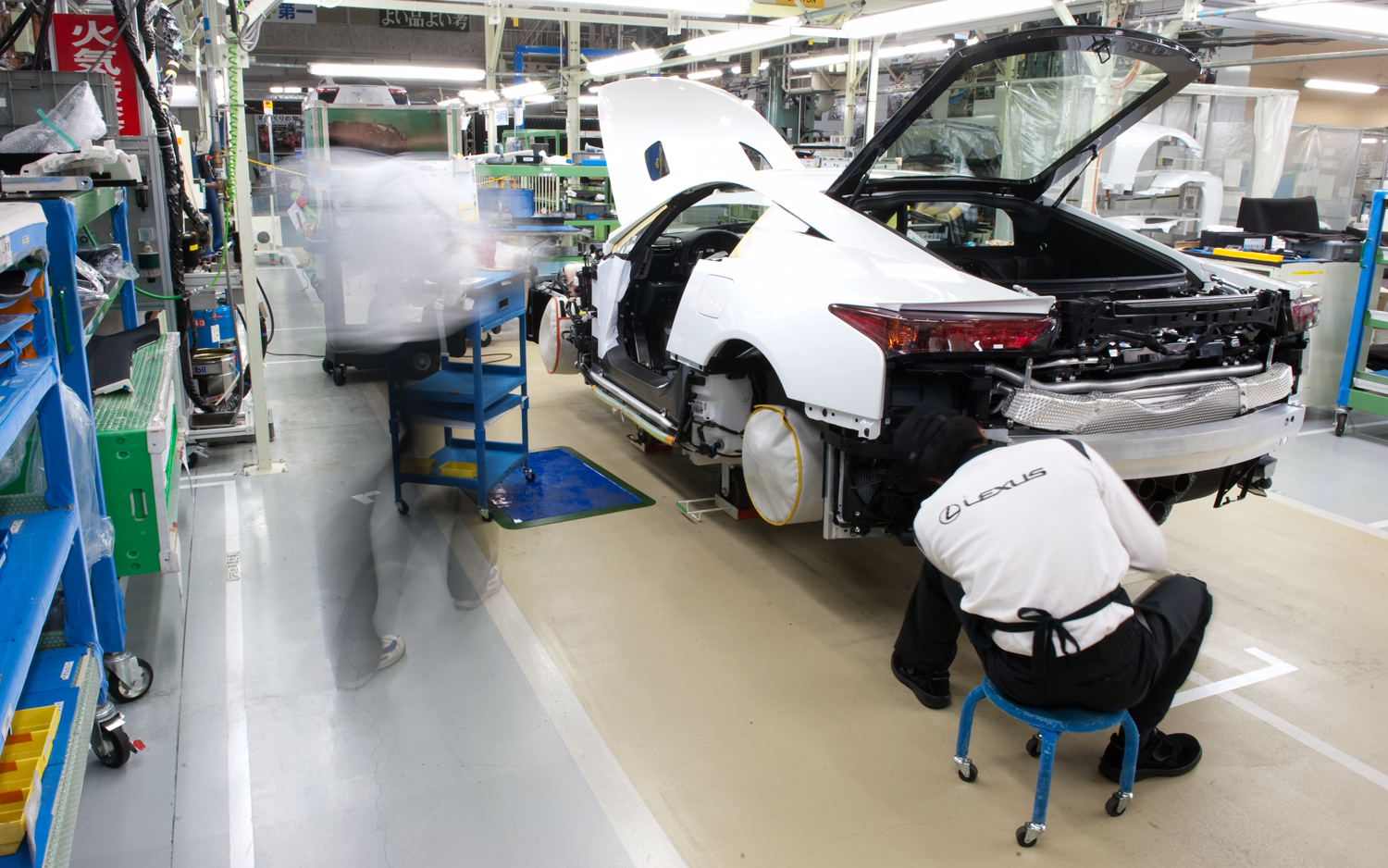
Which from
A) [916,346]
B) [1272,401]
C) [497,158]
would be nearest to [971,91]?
[916,346]

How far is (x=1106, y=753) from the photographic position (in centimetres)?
245

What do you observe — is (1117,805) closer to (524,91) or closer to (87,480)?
(87,480)

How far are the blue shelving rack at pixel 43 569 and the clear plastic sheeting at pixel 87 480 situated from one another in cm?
15

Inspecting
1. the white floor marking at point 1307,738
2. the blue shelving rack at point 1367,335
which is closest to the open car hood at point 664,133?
the white floor marking at point 1307,738

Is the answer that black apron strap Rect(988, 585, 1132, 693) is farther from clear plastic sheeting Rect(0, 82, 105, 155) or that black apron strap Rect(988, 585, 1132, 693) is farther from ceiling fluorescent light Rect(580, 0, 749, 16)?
ceiling fluorescent light Rect(580, 0, 749, 16)

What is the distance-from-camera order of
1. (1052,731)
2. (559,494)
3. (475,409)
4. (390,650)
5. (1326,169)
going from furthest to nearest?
1. (1326,169)
2. (559,494)
3. (475,409)
4. (390,650)
5. (1052,731)

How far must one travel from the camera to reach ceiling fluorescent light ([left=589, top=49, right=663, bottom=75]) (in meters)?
9.09

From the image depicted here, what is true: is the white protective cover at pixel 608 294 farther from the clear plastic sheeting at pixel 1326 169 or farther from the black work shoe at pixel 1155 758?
the clear plastic sheeting at pixel 1326 169

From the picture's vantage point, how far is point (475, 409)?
388 cm

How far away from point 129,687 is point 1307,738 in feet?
11.5

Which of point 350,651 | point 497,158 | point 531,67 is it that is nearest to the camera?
point 350,651

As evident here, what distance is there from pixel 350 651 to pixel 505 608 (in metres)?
0.59

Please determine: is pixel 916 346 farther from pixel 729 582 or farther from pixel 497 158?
pixel 497 158

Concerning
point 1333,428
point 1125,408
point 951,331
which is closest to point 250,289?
point 951,331
